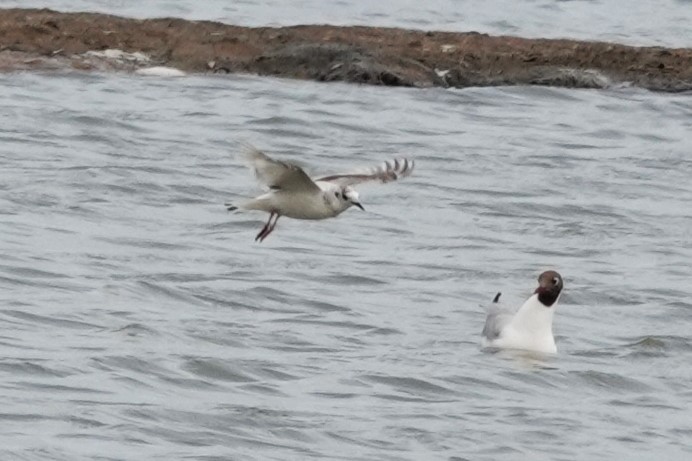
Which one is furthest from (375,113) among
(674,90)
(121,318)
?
(121,318)

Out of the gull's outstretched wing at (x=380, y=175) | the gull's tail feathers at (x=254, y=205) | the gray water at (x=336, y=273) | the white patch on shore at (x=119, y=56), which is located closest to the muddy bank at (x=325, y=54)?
the white patch on shore at (x=119, y=56)

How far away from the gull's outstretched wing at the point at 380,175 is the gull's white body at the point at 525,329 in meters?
1.22

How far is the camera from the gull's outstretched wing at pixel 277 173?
10820mm

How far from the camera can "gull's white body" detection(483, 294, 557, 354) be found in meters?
12.6

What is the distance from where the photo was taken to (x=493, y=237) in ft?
54.2

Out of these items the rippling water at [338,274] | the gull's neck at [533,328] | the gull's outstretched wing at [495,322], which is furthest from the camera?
the gull's outstretched wing at [495,322]

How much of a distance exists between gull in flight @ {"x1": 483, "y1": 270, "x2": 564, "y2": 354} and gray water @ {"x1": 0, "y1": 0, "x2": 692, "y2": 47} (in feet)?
40.3

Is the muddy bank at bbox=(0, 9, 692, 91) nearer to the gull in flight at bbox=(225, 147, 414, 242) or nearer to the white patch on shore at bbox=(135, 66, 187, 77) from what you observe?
the white patch on shore at bbox=(135, 66, 187, 77)

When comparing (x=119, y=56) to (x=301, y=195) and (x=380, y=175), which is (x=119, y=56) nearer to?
(x=380, y=175)

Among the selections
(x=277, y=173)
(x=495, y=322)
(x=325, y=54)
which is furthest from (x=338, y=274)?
(x=325, y=54)

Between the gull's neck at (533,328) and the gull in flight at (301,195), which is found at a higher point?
the gull in flight at (301,195)

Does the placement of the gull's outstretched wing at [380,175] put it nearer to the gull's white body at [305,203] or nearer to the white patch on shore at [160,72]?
the gull's white body at [305,203]

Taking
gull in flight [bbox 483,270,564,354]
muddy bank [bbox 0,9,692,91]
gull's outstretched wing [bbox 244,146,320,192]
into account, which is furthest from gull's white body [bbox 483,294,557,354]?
muddy bank [bbox 0,9,692,91]

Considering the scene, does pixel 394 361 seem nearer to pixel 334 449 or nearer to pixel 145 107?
pixel 334 449
